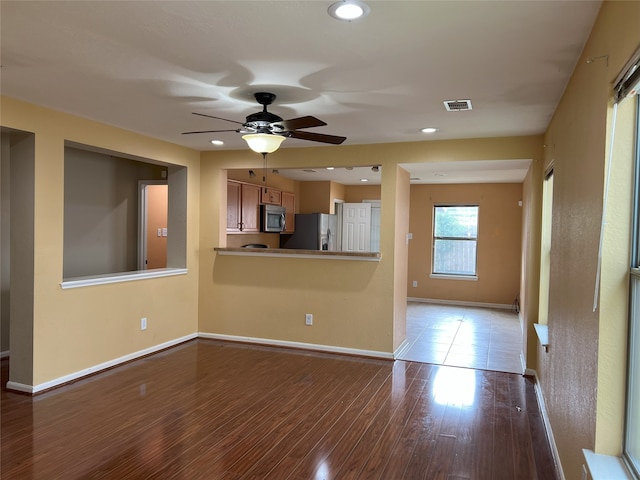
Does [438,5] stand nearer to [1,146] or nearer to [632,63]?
[632,63]

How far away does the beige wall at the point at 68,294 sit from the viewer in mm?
3598

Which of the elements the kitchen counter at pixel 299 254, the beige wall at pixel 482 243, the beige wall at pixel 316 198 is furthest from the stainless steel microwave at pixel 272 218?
the beige wall at pixel 482 243

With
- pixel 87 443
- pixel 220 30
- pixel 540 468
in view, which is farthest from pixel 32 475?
pixel 540 468

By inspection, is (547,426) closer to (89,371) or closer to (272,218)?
(89,371)

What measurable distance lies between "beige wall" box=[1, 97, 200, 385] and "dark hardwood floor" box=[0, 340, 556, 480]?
26 cm

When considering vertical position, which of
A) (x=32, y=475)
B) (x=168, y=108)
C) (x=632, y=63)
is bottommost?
(x=32, y=475)

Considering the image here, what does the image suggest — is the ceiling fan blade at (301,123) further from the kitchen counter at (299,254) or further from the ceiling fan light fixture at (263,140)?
the kitchen counter at (299,254)

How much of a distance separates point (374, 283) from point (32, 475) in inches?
132

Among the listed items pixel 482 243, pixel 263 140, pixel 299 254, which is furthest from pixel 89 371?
pixel 482 243

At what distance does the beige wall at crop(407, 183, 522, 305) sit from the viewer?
7.98 metres

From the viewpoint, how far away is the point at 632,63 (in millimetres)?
1431

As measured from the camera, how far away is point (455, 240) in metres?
8.47

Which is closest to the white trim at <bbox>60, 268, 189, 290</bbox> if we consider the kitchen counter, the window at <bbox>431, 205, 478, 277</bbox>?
the kitchen counter

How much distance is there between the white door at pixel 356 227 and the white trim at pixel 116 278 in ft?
13.7
